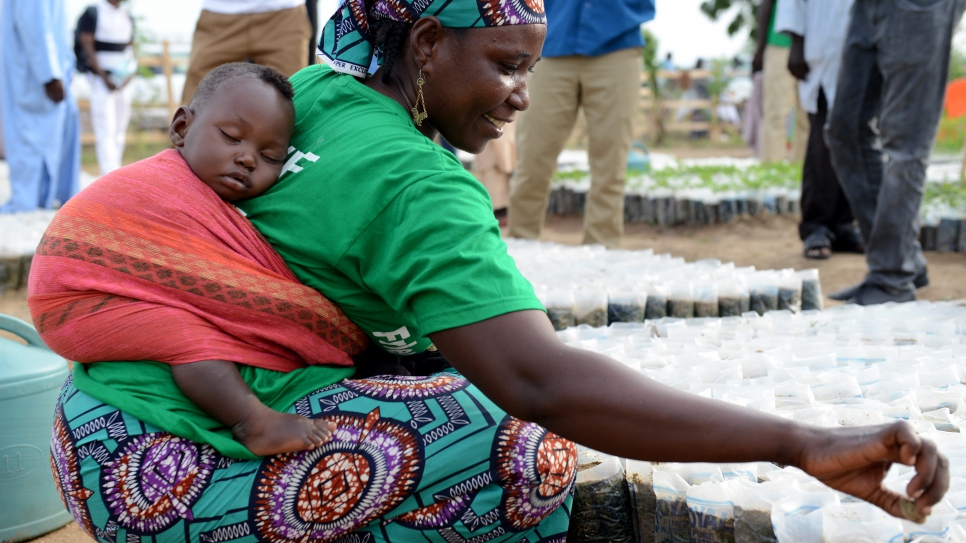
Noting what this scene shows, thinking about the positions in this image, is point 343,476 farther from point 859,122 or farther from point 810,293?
point 859,122

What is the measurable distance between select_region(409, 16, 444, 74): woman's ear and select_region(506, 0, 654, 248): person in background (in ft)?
12.0

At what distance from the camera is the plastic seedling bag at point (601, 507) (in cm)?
185

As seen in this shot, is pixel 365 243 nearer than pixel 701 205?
Yes

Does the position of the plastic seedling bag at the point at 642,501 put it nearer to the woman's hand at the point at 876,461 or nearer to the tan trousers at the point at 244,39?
the woman's hand at the point at 876,461

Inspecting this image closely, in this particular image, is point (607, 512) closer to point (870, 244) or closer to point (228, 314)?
point (228, 314)

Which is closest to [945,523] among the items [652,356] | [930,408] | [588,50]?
[930,408]

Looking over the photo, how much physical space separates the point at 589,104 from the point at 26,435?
3949 mm

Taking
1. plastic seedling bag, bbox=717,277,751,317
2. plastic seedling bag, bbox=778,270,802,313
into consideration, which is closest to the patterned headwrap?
plastic seedling bag, bbox=717,277,751,317

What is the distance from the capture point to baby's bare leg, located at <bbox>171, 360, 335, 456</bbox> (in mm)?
1505

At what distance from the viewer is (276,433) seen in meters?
1.51

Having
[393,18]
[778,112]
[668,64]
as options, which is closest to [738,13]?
[668,64]

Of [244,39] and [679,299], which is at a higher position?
[244,39]

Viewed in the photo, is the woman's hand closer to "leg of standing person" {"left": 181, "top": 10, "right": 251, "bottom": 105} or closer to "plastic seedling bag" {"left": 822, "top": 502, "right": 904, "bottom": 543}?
"plastic seedling bag" {"left": 822, "top": 502, "right": 904, "bottom": 543}

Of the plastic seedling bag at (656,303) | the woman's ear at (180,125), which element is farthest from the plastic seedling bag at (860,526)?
the plastic seedling bag at (656,303)
